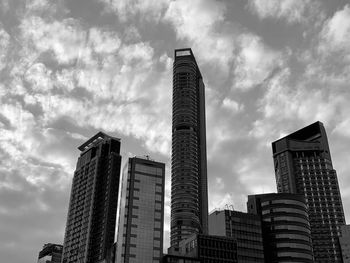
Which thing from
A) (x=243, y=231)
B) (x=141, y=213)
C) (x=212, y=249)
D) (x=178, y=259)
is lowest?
(x=178, y=259)

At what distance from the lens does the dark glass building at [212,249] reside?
173250mm

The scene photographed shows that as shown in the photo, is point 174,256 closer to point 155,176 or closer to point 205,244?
point 205,244

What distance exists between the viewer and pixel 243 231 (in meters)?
191

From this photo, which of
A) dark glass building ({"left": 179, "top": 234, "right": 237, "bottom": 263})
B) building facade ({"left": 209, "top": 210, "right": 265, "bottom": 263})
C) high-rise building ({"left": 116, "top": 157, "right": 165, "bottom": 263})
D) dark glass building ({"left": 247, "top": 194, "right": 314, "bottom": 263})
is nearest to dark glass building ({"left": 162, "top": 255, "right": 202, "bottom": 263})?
dark glass building ({"left": 179, "top": 234, "right": 237, "bottom": 263})

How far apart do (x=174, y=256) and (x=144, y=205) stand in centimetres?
2312

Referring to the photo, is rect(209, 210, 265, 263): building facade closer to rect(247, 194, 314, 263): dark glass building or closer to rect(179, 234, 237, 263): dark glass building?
rect(247, 194, 314, 263): dark glass building

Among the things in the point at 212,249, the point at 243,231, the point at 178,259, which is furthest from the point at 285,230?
the point at 178,259

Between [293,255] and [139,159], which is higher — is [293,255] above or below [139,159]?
below

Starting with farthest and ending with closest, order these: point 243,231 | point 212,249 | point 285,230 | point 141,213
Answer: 1. point 243,231
2. point 285,230
3. point 141,213
4. point 212,249

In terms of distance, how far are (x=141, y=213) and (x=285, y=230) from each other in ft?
207

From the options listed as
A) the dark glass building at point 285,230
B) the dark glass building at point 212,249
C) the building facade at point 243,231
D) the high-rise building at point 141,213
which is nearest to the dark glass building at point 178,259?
the dark glass building at point 212,249

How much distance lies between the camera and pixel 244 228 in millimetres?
192250

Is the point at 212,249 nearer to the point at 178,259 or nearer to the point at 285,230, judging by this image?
the point at 178,259

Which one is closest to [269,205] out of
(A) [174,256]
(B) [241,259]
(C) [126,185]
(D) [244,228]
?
(D) [244,228]
